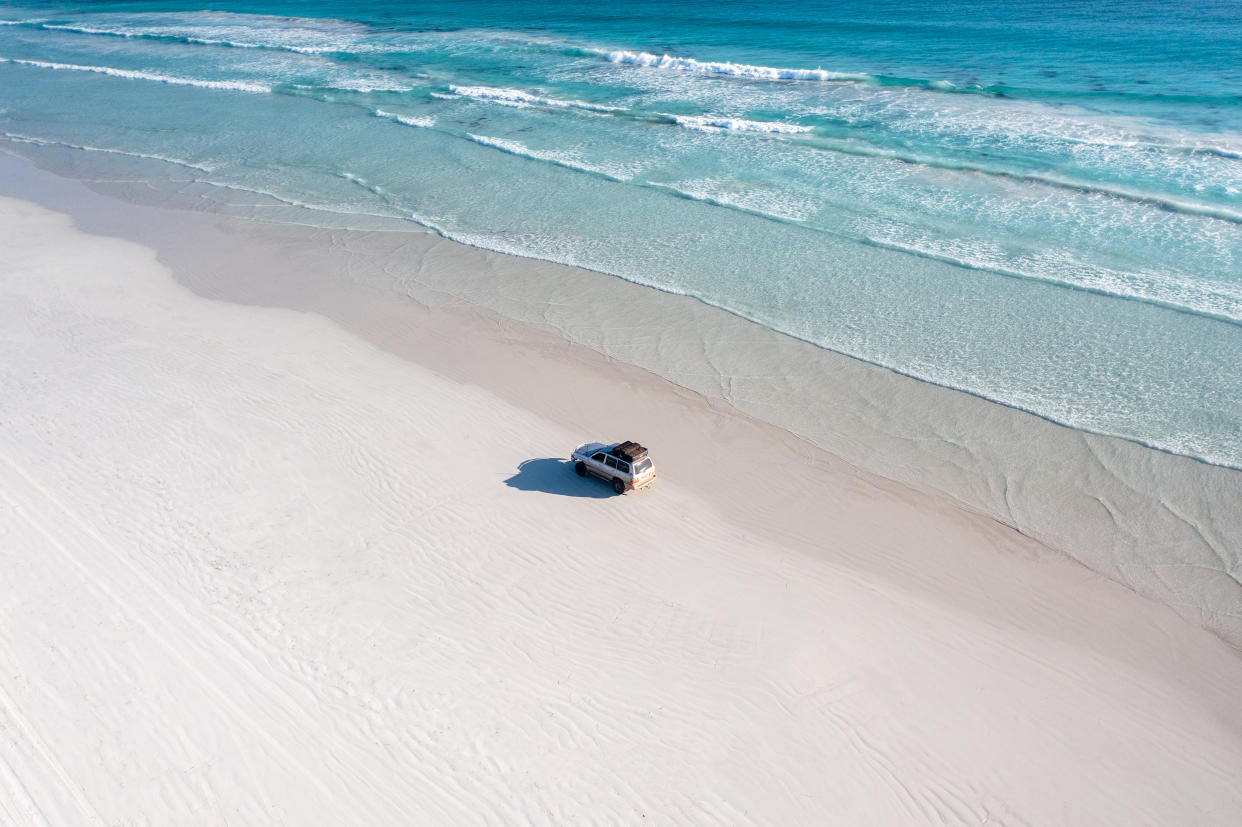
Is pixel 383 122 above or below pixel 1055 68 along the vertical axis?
below

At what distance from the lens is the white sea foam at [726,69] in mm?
42781

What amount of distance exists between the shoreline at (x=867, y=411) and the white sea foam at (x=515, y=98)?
1689cm

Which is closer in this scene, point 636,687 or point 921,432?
point 636,687

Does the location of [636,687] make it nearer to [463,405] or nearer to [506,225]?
[463,405]

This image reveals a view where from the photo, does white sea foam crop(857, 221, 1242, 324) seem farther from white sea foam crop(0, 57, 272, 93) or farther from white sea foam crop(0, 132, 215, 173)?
white sea foam crop(0, 57, 272, 93)

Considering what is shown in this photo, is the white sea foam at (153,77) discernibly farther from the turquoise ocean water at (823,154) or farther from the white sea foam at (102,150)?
the white sea foam at (102,150)

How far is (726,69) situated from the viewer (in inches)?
1777

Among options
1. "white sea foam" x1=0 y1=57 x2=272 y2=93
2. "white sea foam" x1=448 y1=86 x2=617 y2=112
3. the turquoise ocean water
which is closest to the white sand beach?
the turquoise ocean water

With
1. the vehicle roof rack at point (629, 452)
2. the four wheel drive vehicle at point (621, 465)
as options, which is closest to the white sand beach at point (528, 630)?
the four wheel drive vehicle at point (621, 465)

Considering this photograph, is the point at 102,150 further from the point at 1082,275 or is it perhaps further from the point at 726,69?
the point at 1082,275

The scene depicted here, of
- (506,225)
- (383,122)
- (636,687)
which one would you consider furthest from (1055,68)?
(636,687)

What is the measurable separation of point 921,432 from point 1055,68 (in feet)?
110

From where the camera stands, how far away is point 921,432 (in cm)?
1800

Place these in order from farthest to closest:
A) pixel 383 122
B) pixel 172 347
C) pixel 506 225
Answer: pixel 383 122 → pixel 506 225 → pixel 172 347
